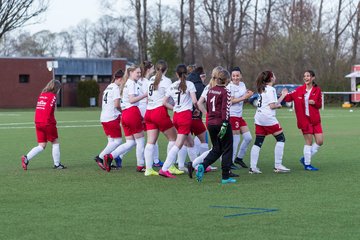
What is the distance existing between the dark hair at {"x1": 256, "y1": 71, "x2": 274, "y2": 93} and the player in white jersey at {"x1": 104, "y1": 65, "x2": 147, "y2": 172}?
6.84 feet

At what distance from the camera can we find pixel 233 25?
74188mm

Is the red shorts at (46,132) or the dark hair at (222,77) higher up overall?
the dark hair at (222,77)

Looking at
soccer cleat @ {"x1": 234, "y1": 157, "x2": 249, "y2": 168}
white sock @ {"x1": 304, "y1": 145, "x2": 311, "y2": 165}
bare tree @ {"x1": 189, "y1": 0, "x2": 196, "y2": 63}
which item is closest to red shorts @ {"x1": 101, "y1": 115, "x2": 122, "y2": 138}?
soccer cleat @ {"x1": 234, "y1": 157, "x2": 249, "y2": 168}

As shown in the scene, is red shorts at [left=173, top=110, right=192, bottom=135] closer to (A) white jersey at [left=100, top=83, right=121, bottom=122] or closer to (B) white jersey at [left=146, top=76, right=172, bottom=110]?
(B) white jersey at [left=146, top=76, right=172, bottom=110]

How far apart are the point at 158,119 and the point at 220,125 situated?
1343 mm

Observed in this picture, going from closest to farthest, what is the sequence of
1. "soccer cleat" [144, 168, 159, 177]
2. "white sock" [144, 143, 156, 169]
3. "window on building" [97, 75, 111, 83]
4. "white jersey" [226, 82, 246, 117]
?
"white sock" [144, 143, 156, 169] < "soccer cleat" [144, 168, 159, 177] < "white jersey" [226, 82, 246, 117] < "window on building" [97, 75, 111, 83]

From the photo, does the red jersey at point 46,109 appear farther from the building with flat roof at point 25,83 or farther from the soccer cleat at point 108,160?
the building with flat roof at point 25,83

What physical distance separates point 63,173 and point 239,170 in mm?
3180

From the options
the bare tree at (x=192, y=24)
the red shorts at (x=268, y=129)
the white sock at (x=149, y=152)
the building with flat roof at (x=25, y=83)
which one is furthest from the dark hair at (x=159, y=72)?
the bare tree at (x=192, y=24)

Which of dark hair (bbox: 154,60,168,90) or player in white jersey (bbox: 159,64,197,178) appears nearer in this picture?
player in white jersey (bbox: 159,64,197,178)

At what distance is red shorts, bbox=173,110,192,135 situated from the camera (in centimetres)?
1258

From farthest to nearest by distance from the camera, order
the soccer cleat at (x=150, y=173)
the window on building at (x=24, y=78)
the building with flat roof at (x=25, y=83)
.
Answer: the window on building at (x=24, y=78) → the building with flat roof at (x=25, y=83) → the soccer cleat at (x=150, y=173)

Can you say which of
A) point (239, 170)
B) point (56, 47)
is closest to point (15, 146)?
point (239, 170)

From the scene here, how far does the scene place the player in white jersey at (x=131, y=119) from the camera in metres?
13.3
